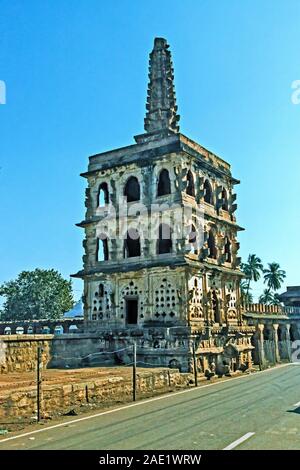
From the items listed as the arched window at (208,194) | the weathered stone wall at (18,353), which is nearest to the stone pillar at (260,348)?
the arched window at (208,194)

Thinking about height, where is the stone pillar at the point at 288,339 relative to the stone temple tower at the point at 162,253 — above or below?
below

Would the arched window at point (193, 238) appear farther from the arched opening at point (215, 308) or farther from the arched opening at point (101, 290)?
the arched opening at point (101, 290)

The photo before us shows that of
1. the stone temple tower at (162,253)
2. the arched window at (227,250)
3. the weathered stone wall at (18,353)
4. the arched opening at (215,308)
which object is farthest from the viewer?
the arched window at (227,250)

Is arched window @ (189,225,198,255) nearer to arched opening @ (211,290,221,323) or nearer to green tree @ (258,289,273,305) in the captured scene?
arched opening @ (211,290,221,323)

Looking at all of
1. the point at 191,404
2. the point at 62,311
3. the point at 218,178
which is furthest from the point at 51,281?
the point at 191,404

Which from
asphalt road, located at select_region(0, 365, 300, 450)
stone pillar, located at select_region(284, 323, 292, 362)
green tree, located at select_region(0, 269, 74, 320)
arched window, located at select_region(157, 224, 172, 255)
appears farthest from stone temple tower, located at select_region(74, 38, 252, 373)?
green tree, located at select_region(0, 269, 74, 320)

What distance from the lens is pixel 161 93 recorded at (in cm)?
3503

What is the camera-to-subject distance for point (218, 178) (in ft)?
112

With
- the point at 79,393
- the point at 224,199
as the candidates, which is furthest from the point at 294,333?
the point at 79,393

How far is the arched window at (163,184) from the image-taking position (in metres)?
29.8

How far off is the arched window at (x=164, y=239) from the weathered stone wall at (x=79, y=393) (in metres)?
11.2

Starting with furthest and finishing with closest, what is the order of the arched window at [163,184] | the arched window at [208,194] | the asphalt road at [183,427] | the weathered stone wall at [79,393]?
the arched window at [208,194], the arched window at [163,184], the weathered stone wall at [79,393], the asphalt road at [183,427]

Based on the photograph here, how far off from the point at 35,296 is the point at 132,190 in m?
35.3
